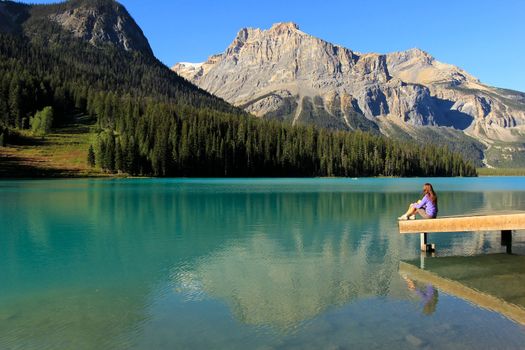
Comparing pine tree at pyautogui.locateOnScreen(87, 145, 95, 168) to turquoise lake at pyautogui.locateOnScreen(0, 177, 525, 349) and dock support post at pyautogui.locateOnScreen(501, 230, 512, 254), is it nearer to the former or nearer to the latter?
turquoise lake at pyautogui.locateOnScreen(0, 177, 525, 349)

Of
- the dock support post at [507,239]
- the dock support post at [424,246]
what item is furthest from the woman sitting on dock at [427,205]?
the dock support post at [507,239]

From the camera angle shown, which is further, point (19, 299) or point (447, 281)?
point (447, 281)

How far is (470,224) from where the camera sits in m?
24.8

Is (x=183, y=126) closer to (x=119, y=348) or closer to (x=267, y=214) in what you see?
(x=267, y=214)

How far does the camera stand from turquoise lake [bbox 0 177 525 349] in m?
12.9

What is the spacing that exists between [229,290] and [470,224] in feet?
46.8

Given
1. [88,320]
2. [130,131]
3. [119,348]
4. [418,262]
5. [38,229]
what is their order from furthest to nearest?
[130,131]
[38,229]
[418,262]
[88,320]
[119,348]

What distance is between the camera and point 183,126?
17200cm

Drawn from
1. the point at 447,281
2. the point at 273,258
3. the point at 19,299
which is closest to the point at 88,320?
the point at 19,299

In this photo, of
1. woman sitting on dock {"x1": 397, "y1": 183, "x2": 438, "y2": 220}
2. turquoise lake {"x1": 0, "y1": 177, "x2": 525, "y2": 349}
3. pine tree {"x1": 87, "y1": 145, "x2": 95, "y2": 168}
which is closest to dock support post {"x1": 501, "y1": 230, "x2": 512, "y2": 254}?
turquoise lake {"x1": 0, "y1": 177, "x2": 525, "y2": 349}

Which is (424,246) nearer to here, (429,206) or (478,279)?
(429,206)

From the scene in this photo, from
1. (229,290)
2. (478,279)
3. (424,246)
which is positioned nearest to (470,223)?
(424,246)

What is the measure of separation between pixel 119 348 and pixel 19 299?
22.4ft

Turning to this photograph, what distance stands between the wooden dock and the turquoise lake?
4.37ft
